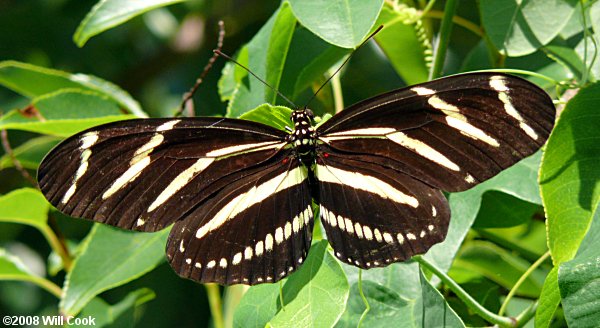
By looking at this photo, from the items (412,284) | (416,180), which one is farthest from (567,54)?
(412,284)

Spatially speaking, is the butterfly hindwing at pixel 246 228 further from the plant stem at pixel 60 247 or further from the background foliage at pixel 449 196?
the plant stem at pixel 60 247

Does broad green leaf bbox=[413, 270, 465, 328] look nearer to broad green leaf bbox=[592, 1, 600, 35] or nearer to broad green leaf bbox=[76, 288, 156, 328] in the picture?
broad green leaf bbox=[592, 1, 600, 35]

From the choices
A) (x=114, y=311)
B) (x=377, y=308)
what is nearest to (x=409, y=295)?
(x=377, y=308)

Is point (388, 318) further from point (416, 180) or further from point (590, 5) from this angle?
point (590, 5)

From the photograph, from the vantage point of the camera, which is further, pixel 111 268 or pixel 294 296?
pixel 111 268

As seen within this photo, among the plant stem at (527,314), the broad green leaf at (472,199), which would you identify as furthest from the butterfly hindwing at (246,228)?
the plant stem at (527,314)

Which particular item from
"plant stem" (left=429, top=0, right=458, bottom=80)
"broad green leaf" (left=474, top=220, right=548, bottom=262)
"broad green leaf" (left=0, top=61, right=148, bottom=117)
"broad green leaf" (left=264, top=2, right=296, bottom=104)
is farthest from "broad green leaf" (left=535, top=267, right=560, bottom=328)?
"broad green leaf" (left=0, top=61, right=148, bottom=117)
